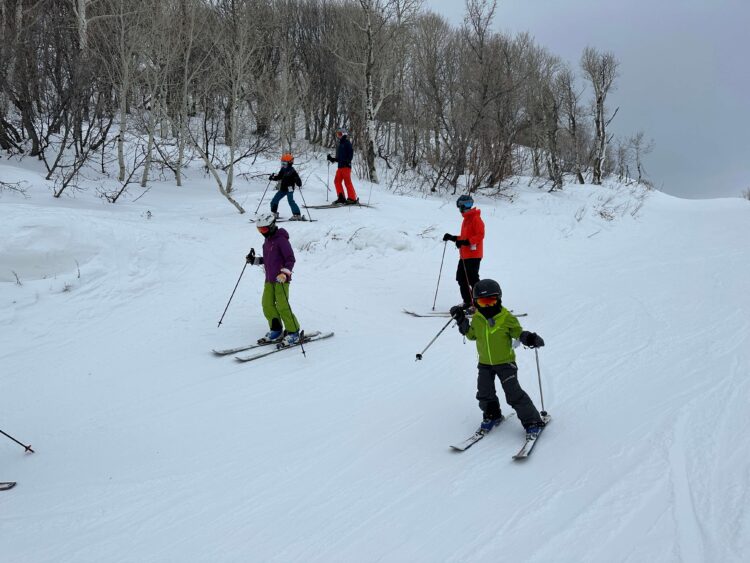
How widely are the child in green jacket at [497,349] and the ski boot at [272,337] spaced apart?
11.0 ft

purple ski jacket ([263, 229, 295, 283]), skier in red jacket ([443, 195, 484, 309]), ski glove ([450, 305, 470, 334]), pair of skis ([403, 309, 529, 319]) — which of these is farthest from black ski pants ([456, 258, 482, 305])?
ski glove ([450, 305, 470, 334])

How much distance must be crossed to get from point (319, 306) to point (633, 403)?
5247 millimetres

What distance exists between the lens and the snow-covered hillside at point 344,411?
3.31 meters

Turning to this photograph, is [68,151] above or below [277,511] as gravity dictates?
above

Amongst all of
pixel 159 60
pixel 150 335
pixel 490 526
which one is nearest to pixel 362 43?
pixel 159 60

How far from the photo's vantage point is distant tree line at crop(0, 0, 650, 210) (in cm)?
1441

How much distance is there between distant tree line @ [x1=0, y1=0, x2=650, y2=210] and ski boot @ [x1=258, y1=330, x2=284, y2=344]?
24.3 feet

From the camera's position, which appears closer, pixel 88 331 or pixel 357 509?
pixel 357 509

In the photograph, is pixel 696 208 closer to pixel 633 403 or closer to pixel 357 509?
pixel 633 403

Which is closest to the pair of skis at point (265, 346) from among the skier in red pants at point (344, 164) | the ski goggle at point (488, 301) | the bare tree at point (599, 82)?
the ski goggle at point (488, 301)

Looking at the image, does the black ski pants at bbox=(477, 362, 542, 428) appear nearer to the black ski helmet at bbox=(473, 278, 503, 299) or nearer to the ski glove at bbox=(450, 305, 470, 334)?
the ski glove at bbox=(450, 305, 470, 334)

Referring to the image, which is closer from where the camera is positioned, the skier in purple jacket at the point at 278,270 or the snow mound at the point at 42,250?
the skier in purple jacket at the point at 278,270

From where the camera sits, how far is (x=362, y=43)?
62.9 feet

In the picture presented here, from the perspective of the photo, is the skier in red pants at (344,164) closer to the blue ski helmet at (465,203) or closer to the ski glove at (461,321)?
the blue ski helmet at (465,203)
